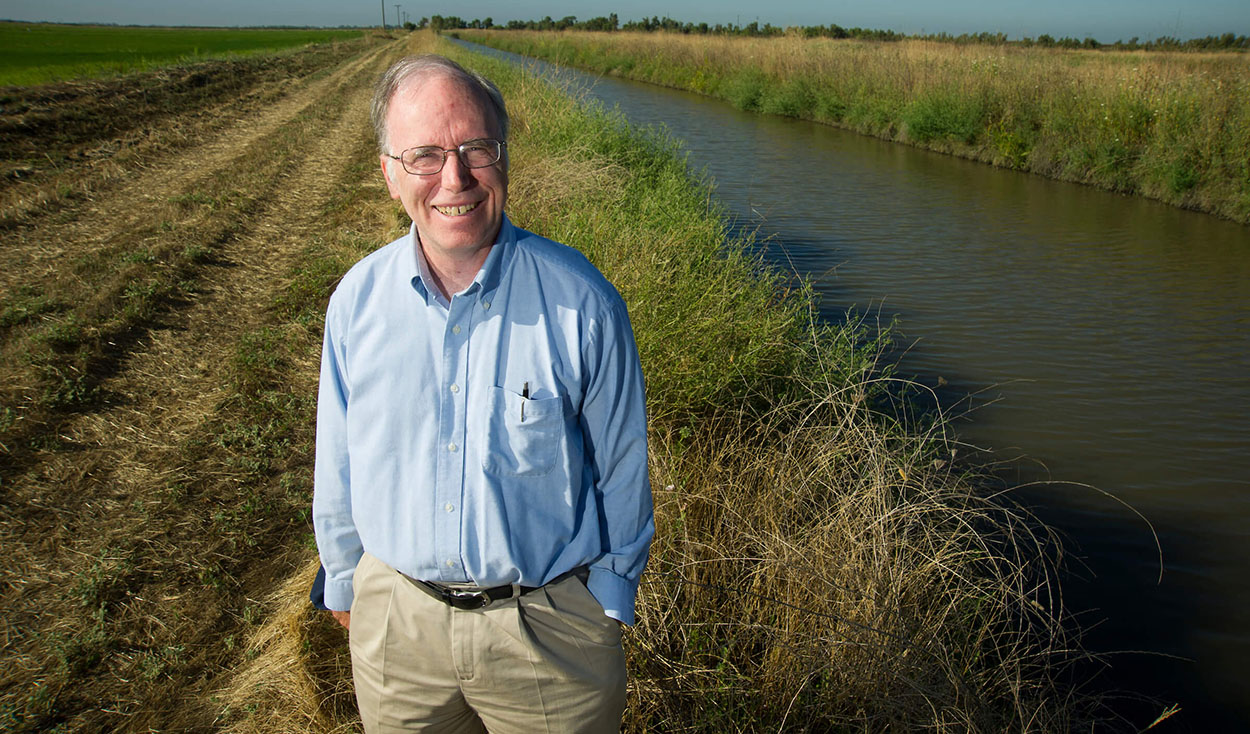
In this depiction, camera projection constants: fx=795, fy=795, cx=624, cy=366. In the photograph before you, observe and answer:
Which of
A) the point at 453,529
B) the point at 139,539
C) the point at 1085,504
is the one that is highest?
the point at 453,529

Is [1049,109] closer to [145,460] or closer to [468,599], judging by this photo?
[145,460]

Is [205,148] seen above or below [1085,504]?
above

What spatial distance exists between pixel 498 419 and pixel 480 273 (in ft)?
0.96

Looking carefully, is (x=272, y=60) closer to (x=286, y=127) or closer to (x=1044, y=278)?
(x=286, y=127)

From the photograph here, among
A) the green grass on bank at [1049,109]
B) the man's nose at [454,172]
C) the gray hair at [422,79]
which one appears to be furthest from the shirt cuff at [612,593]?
the green grass on bank at [1049,109]

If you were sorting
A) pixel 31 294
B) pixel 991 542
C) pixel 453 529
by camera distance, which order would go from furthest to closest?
pixel 31 294 → pixel 991 542 → pixel 453 529

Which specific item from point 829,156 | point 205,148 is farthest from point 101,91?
point 829,156

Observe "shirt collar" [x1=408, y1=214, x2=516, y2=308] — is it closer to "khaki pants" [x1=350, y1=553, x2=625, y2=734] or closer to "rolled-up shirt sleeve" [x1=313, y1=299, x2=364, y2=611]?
"rolled-up shirt sleeve" [x1=313, y1=299, x2=364, y2=611]

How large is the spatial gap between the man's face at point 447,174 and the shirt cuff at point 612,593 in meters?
0.71

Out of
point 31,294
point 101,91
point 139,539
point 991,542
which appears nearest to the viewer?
point 139,539

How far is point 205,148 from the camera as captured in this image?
507 inches

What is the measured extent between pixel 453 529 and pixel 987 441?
468cm

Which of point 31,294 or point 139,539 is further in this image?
point 31,294

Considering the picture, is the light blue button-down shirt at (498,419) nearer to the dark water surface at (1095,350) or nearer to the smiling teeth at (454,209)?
the smiling teeth at (454,209)
